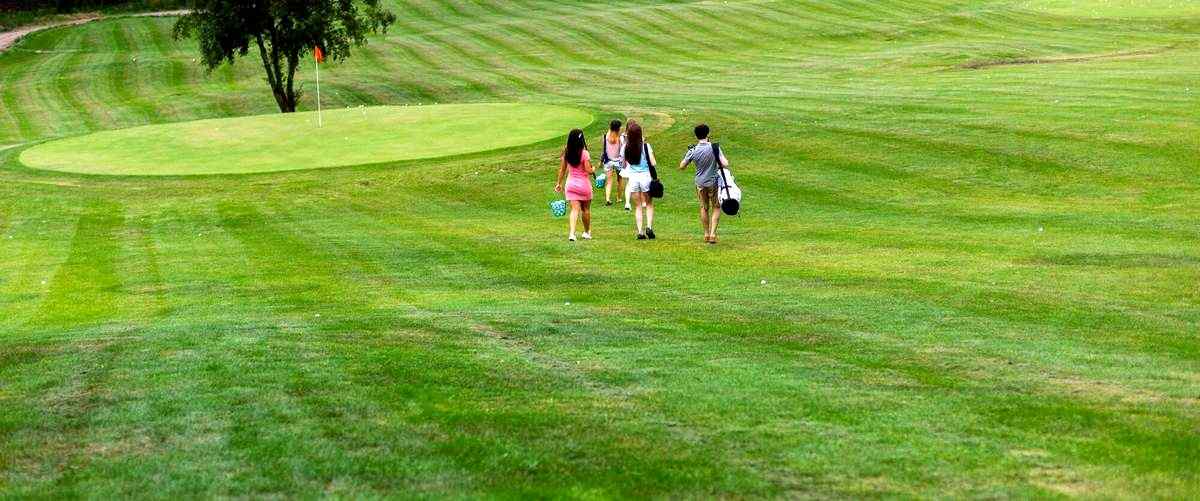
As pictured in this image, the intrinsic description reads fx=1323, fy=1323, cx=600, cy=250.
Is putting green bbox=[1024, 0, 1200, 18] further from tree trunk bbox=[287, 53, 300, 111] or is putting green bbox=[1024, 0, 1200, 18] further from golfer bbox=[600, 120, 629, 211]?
golfer bbox=[600, 120, 629, 211]

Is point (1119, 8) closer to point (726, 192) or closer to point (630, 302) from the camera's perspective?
point (726, 192)

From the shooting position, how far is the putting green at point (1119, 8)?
7150 centimetres

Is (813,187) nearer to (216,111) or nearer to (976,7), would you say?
(216,111)

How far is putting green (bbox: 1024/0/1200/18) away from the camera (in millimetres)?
71500

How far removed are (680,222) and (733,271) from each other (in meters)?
7.18

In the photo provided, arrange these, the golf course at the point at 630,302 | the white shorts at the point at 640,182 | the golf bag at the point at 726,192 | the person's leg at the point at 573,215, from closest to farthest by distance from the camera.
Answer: the golf course at the point at 630,302 < the golf bag at the point at 726,192 < the person's leg at the point at 573,215 < the white shorts at the point at 640,182

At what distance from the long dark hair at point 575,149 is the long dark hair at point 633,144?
0.77 meters

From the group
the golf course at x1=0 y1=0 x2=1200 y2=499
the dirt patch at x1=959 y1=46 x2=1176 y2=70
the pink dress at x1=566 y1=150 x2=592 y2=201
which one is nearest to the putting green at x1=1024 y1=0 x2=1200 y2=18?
the dirt patch at x1=959 y1=46 x2=1176 y2=70

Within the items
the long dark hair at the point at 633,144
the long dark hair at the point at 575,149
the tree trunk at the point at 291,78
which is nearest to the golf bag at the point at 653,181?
the long dark hair at the point at 633,144

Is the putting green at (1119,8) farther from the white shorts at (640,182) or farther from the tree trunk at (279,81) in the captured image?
the white shorts at (640,182)

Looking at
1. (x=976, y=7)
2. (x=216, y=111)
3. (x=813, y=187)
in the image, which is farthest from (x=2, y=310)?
(x=976, y=7)

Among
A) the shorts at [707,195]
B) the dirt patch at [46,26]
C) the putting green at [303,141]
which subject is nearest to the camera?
the shorts at [707,195]

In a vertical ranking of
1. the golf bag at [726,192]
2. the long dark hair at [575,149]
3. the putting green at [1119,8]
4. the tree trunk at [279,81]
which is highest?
the putting green at [1119,8]

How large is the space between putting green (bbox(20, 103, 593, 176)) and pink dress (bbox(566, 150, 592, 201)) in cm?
1109
